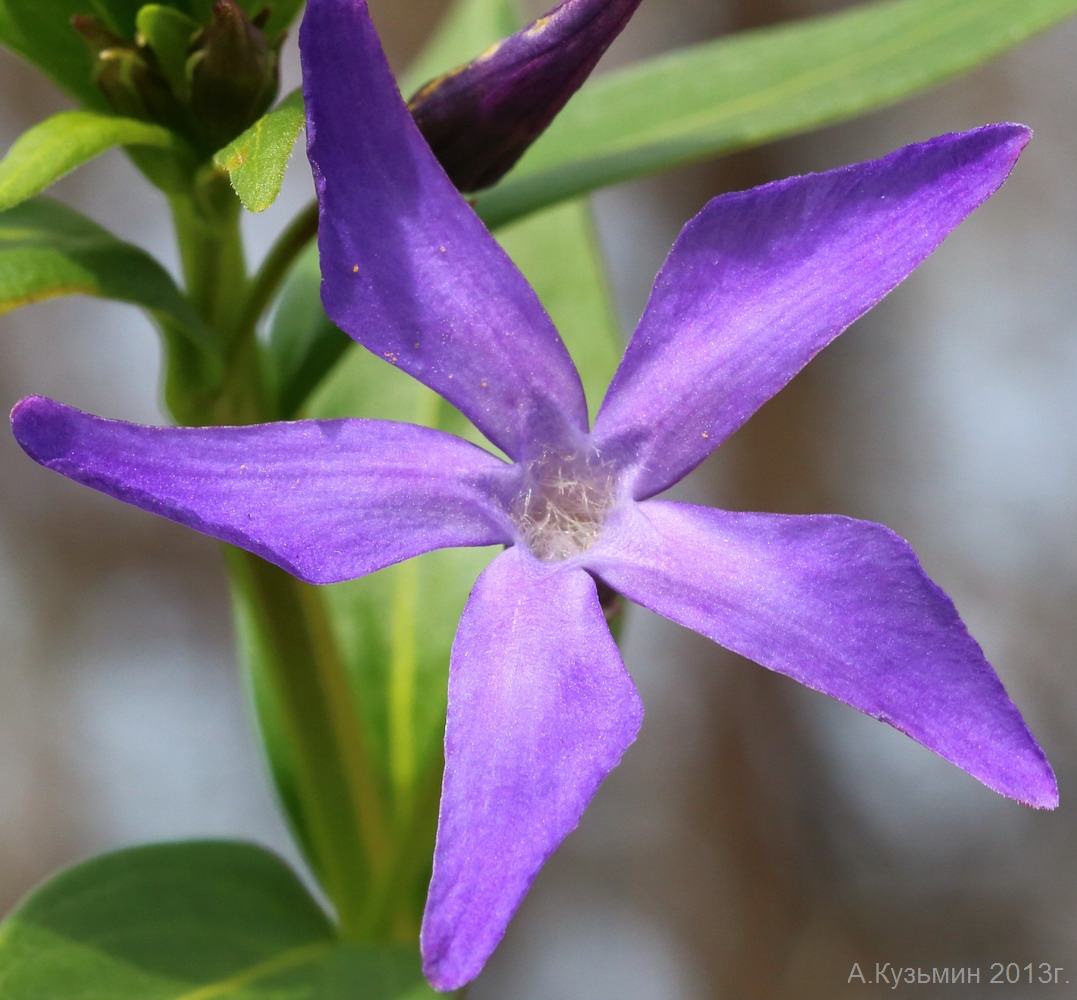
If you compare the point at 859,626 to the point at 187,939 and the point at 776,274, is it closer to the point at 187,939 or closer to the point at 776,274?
the point at 776,274

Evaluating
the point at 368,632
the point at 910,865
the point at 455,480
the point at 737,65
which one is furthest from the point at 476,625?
the point at 910,865

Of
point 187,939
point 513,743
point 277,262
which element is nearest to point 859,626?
point 513,743

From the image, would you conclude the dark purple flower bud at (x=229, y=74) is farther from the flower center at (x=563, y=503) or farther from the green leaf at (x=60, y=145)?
the flower center at (x=563, y=503)

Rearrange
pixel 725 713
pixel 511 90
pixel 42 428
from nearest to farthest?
pixel 42 428 → pixel 511 90 → pixel 725 713

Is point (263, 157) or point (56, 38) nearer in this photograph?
point (263, 157)

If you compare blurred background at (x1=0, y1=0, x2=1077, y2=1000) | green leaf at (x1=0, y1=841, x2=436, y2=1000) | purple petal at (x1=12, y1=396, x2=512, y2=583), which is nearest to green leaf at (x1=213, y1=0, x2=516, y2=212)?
purple petal at (x1=12, y1=396, x2=512, y2=583)

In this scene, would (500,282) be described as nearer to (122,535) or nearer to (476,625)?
(476,625)
